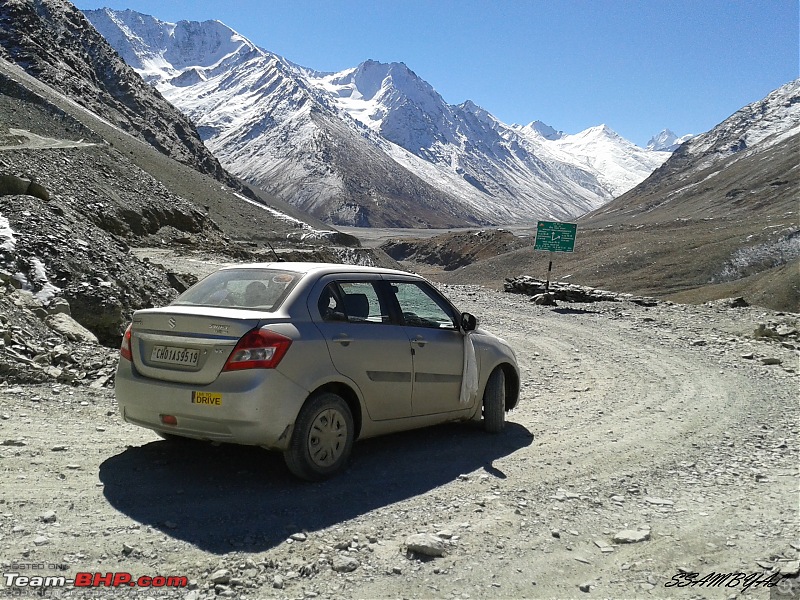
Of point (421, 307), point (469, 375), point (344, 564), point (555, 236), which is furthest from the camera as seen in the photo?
point (555, 236)

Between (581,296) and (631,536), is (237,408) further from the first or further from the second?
(581,296)

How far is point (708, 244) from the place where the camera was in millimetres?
51125

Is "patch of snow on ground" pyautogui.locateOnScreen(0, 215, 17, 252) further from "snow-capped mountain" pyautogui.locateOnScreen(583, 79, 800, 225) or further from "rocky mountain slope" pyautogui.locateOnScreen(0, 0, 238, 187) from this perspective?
"rocky mountain slope" pyautogui.locateOnScreen(0, 0, 238, 187)

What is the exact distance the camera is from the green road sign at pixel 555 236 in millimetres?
29703

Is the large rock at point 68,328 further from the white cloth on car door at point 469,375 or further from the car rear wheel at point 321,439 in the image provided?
the white cloth on car door at point 469,375

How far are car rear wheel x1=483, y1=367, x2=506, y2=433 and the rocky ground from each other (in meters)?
0.18

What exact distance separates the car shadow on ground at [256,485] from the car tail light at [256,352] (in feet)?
3.23

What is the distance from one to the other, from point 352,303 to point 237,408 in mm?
1475

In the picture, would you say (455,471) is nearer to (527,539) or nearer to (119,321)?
(527,539)

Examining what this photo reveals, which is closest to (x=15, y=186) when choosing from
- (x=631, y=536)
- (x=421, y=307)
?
(x=421, y=307)

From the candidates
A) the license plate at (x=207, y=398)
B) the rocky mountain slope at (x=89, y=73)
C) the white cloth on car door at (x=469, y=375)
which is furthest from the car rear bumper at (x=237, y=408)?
the rocky mountain slope at (x=89, y=73)

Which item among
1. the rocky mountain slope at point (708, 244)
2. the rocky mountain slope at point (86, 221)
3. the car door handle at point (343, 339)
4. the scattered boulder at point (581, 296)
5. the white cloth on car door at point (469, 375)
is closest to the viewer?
the car door handle at point (343, 339)

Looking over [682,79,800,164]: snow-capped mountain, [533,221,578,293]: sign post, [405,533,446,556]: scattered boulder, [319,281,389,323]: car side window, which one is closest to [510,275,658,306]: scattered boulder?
[533,221,578,293]: sign post

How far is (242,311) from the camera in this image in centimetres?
541
